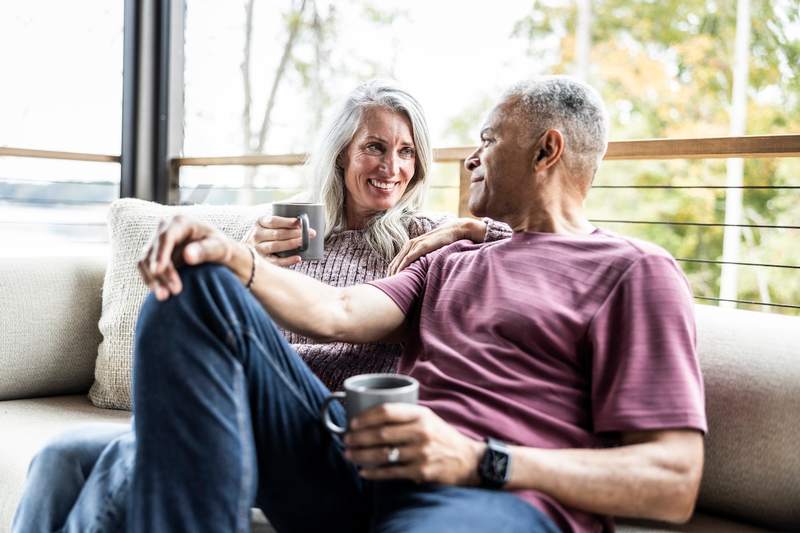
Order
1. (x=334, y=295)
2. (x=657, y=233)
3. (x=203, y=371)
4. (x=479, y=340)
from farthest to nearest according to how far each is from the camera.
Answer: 1. (x=657, y=233)
2. (x=334, y=295)
3. (x=479, y=340)
4. (x=203, y=371)

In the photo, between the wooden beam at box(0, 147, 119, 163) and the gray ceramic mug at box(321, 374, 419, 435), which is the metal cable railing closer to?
the wooden beam at box(0, 147, 119, 163)

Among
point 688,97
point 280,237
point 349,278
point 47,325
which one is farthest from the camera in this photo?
point 688,97

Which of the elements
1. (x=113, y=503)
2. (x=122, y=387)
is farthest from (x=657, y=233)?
(x=113, y=503)

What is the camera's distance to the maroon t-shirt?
1127 millimetres

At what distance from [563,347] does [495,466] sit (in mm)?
287

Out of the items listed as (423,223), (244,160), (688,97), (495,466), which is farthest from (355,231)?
(688,97)

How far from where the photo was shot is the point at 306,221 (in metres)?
1.48

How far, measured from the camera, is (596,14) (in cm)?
841

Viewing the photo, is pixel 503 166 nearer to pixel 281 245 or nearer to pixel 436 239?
pixel 436 239

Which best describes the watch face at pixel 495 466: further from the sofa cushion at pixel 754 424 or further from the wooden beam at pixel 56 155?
the wooden beam at pixel 56 155

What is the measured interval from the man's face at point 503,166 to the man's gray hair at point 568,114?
0.08 ft

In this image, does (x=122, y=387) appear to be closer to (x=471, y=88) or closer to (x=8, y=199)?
(x=8, y=199)

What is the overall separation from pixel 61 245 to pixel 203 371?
12.0 feet

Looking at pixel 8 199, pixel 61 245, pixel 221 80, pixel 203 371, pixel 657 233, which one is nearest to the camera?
pixel 203 371
